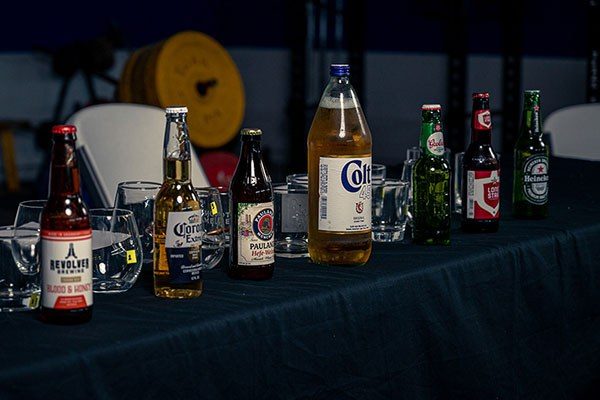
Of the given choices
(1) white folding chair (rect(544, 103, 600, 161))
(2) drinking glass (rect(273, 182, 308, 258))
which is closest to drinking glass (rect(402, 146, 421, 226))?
(2) drinking glass (rect(273, 182, 308, 258))

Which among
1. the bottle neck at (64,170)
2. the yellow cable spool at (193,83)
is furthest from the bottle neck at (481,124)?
the yellow cable spool at (193,83)

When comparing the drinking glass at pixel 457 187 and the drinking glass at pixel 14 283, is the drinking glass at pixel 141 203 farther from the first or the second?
the drinking glass at pixel 457 187

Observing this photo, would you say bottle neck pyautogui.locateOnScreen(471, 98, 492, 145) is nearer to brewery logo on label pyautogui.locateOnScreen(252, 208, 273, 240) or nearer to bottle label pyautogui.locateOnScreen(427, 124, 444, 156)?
bottle label pyautogui.locateOnScreen(427, 124, 444, 156)

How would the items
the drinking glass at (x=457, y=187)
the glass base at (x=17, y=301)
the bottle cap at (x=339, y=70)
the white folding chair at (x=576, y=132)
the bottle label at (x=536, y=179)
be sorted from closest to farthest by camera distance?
the glass base at (x=17, y=301), the bottle cap at (x=339, y=70), the bottle label at (x=536, y=179), the drinking glass at (x=457, y=187), the white folding chair at (x=576, y=132)

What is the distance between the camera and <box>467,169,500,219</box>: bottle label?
61.7 inches

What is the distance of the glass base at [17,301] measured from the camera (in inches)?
44.0

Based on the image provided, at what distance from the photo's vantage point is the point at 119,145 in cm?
238

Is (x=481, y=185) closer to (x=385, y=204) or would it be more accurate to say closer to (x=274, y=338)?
(x=385, y=204)

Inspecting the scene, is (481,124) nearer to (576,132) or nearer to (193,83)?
(576,132)

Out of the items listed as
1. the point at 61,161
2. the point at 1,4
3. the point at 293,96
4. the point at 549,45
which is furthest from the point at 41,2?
the point at 61,161

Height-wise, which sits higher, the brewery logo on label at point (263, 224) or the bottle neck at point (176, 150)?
the bottle neck at point (176, 150)

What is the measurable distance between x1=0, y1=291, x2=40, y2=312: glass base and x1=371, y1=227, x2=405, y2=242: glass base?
2.03ft

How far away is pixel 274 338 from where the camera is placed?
3.83 feet

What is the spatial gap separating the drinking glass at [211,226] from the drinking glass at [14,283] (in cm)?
30
